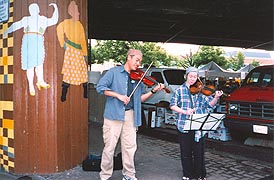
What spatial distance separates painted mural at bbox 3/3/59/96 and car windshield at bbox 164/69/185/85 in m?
6.67

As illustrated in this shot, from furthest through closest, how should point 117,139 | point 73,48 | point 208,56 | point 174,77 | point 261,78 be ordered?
point 208,56, point 174,77, point 261,78, point 73,48, point 117,139

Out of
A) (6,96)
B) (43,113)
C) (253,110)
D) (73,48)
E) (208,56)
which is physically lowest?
(253,110)

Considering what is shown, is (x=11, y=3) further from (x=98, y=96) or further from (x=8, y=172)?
(x=98, y=96)

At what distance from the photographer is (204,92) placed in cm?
446

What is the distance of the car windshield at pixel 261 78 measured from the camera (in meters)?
7.05

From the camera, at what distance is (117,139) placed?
442cm

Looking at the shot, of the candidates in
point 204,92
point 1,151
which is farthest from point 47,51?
point 204,92

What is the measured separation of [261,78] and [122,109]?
430 cm

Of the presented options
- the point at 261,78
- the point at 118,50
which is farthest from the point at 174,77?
the point at 118,50

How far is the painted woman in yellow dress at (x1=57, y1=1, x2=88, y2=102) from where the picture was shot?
501 centimetres

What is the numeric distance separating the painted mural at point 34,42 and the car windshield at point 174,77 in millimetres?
6666

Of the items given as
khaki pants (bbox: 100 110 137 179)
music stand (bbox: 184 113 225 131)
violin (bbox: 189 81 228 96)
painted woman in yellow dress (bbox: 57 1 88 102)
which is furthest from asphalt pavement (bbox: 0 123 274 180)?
violin (bbox: 189 81 228 96)

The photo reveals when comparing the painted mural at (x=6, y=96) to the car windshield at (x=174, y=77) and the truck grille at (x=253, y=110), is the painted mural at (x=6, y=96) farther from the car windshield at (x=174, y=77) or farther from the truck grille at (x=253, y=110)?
the car windshield at (x=174, y=77)

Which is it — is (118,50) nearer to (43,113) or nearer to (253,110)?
(253,110)
